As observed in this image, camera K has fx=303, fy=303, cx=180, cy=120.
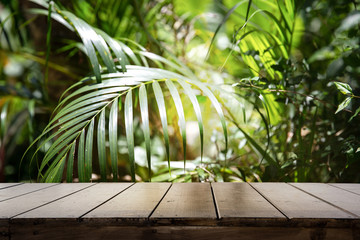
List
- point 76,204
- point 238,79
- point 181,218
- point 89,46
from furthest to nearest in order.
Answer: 1. point 238,79
2. point 89,46
3. point 76,204
4. point 181,218

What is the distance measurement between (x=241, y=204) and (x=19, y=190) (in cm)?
56

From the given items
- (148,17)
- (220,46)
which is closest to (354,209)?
(148,17)

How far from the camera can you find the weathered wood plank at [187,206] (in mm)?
470

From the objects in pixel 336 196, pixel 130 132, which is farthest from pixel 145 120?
pixel 336 196

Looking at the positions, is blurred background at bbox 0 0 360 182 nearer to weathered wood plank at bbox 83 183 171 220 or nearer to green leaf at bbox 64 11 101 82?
green leaf at bbox 64 11 101 82

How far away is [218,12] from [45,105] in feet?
3.51

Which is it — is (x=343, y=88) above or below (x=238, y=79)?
below

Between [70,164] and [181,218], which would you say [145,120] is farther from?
[181,218]

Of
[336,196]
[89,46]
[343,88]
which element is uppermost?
[89,46]

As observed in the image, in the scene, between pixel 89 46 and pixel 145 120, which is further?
pixel 89 46

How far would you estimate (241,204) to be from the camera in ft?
1.84

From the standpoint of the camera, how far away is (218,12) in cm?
172

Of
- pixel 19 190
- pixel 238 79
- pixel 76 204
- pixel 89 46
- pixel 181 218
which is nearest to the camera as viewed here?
pixel 181 218

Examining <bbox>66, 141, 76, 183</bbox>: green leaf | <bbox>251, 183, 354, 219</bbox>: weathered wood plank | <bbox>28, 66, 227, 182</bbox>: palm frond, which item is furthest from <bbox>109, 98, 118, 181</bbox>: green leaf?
<bbox>251, 183, 354, 219</bbox>: weathered wood plank
